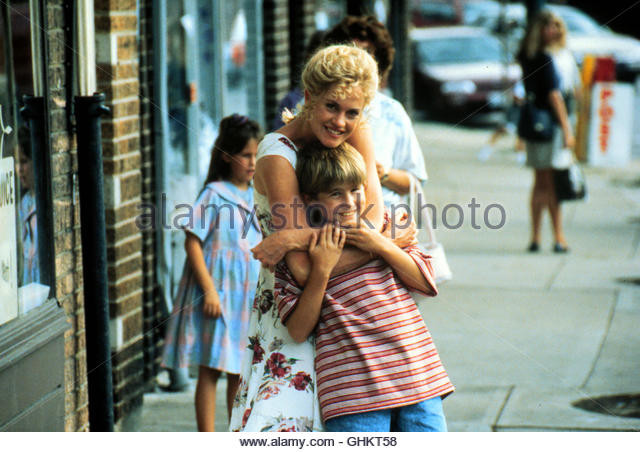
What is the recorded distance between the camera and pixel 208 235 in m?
4.38

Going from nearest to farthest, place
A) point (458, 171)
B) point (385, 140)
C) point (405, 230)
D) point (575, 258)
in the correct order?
point (405, 230)
point (385, 140)
point (575, 258)
point (458, 171)

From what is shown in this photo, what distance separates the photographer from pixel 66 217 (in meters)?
4.03

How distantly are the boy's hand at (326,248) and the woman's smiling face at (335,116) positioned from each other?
273mm

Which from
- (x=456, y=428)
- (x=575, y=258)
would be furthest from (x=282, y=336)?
(x=575, y=258)

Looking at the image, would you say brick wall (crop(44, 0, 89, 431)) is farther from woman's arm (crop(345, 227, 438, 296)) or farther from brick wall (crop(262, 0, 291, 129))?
brick wall (crop(262, 0, 291, 129))

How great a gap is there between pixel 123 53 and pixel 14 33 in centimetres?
98

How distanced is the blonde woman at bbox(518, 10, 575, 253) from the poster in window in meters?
5.60

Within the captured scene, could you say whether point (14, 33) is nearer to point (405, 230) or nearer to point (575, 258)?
point (405, 230)

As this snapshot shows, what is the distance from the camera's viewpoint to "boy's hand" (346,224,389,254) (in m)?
2.87

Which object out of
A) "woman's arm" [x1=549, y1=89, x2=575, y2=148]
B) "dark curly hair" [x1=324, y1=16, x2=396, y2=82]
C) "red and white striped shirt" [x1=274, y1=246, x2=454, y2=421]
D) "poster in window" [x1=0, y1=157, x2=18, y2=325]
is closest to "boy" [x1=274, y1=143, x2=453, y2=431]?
"red and white striped shirt" [x1=274, y1=246, x2=454, y2=421]

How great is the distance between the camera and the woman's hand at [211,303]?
432cm

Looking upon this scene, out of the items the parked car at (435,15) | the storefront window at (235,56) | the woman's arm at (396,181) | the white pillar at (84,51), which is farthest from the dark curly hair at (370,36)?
the parked car at (435,15)

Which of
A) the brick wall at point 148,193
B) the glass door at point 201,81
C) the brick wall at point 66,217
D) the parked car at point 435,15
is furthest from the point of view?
the parked car at point 435,15

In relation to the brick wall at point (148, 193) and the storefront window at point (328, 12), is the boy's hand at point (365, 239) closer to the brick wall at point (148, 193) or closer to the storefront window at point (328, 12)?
the brick wall at point (148, 193)
